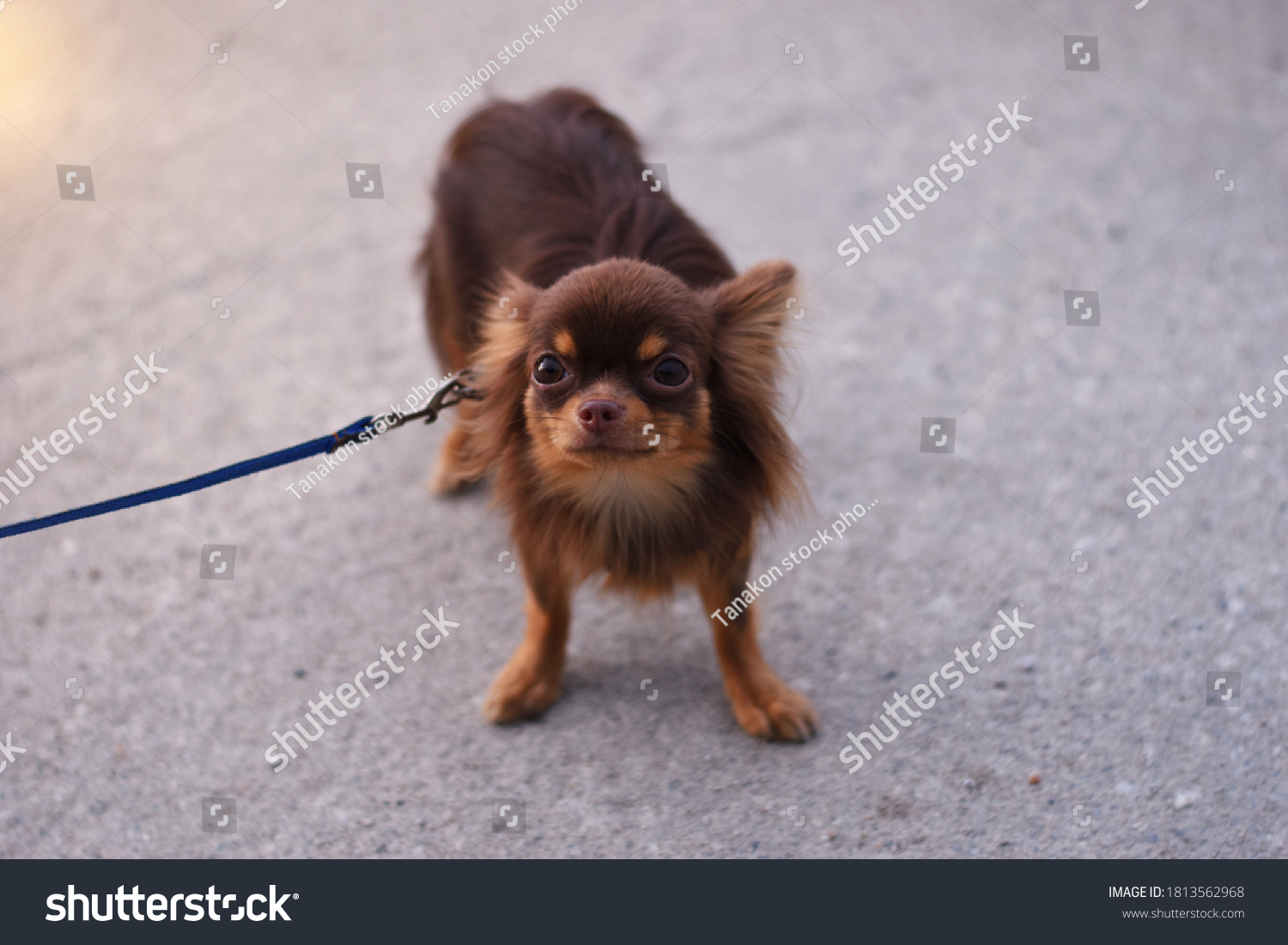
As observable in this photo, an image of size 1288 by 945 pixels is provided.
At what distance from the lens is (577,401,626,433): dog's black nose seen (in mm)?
2605

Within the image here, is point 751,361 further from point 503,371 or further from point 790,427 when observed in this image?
point 790,427

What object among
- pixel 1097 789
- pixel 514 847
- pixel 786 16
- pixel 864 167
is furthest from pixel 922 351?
pixel 786 16

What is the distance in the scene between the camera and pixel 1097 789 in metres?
3.21

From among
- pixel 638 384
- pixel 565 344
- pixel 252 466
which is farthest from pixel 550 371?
pixel 252 466

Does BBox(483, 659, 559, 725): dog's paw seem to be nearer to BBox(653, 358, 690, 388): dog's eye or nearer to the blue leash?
the blue leash

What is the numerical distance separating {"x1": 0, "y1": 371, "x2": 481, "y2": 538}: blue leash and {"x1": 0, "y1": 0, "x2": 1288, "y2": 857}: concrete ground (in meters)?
0.89

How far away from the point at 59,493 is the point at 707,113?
13.6 ft

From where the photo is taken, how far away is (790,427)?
467cm

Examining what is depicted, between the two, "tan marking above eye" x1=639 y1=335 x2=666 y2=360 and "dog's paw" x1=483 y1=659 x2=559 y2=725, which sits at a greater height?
"tan marking above eye" x1=639 y1=335 x2=666 y2=360

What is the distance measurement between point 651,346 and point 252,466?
1218 mm

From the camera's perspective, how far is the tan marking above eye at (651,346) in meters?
2.69

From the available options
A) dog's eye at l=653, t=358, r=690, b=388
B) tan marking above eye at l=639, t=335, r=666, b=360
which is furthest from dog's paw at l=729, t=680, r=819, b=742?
tan marking above eye at l=639, t=335, r=666, b=360

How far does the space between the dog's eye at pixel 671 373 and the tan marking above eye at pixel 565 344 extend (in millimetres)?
211

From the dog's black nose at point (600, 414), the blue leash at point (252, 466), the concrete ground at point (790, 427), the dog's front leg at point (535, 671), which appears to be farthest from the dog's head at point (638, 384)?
the dog's front leg at point (535, 671)
